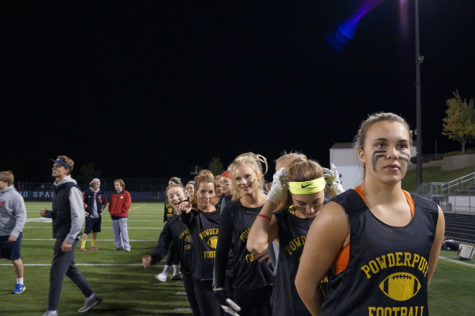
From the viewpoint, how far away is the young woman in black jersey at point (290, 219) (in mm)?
2617

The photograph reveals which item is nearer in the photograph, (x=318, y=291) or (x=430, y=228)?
(x=430, y=228)

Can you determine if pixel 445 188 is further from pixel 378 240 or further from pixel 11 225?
pixel 378 240

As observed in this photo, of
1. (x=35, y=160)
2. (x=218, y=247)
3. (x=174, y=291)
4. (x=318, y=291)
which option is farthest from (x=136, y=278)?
(x=35, y=160)

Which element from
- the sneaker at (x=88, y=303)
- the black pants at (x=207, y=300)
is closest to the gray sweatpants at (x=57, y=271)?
the sneaker at (x=88, y=303)

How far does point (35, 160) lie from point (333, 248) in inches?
3854

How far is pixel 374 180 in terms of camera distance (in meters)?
1.82

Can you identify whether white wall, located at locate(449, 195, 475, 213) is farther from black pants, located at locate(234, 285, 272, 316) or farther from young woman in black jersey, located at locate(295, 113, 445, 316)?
young woman in black jersey, located at locate(295, 113, 445, 316)

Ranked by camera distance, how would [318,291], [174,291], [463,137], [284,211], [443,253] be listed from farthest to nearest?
[463,137]
[443,253]
[174,291]
[284,211]
[318,291]

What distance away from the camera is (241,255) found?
362 cm

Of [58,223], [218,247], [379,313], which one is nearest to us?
[379,313]

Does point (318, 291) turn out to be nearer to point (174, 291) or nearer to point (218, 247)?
point (218, 247)

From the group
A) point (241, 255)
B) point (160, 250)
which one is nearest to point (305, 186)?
point (241, 255)

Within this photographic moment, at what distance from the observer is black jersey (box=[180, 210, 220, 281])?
14.0ft

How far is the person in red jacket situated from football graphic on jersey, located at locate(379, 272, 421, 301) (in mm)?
10851
